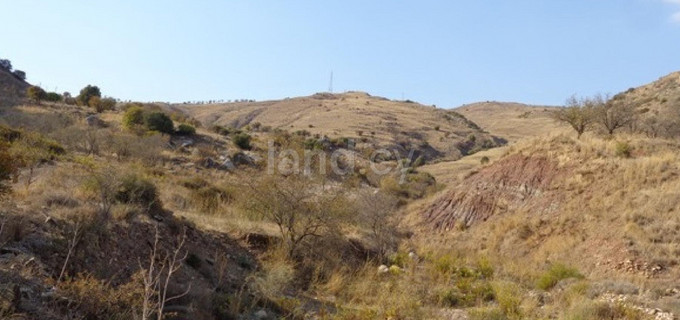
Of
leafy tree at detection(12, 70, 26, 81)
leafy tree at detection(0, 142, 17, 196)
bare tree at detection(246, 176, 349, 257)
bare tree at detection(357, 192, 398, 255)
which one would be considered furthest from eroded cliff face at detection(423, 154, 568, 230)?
leafy tree at detection(12, 70, 26, 81)

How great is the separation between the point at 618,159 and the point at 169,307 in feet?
55.8

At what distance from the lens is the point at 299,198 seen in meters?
15.7

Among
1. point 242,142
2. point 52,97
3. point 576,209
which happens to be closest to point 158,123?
point 242,142

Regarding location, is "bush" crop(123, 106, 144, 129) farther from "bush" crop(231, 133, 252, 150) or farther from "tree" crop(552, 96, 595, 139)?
"tree" crop(552, 96, 595, 139)

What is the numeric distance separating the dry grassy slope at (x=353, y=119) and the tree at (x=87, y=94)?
2243 cm

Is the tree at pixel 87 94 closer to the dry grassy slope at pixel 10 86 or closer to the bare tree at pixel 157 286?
the dry grassy slope at pixel 10 86

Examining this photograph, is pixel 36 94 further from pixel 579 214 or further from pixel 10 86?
pixel 579 214

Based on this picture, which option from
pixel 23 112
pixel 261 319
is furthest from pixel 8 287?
pixel 23 112

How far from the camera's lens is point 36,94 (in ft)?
132

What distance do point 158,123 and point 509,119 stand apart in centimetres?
7374

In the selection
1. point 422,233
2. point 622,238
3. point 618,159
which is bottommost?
point 422,233

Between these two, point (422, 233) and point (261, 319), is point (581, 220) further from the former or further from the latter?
point (261, 319)

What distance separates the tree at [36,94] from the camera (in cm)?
4009

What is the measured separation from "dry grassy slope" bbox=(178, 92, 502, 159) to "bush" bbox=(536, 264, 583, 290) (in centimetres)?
3738
